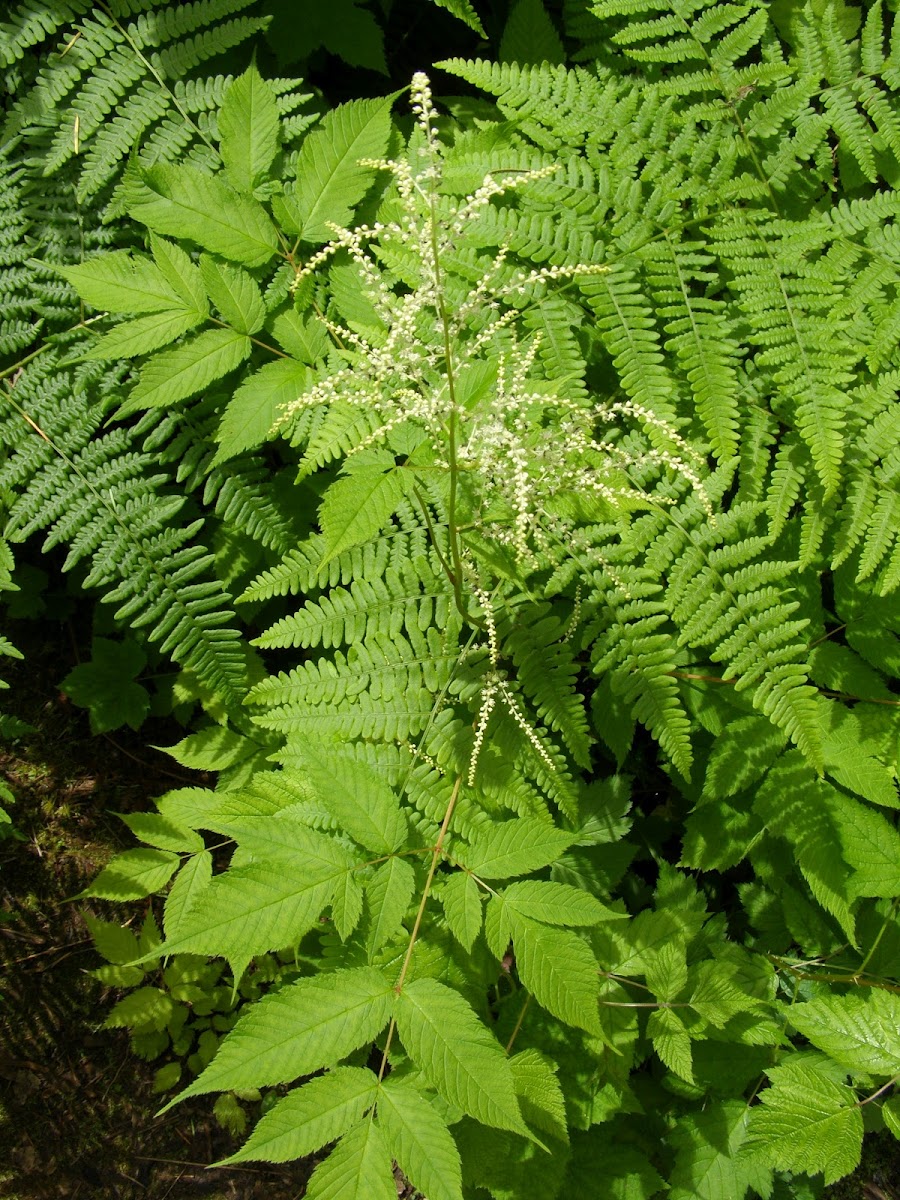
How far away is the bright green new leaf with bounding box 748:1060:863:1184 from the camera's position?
2.79 meters

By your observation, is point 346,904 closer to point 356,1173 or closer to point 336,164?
point 356,1173

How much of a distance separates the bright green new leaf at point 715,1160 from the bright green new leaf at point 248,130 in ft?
12.6

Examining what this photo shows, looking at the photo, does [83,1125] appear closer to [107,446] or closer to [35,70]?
[107,446]

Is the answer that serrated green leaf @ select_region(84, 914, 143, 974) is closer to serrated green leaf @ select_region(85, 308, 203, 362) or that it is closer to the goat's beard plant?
the goat's beard plant

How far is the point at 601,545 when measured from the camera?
302cm

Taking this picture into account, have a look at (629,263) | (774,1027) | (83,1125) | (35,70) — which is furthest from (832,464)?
(83,1125)

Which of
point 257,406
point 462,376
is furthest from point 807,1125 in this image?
A: point 257,406

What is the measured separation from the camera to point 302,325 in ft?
9.43

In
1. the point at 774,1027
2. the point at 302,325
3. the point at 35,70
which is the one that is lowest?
the point at 774,1027

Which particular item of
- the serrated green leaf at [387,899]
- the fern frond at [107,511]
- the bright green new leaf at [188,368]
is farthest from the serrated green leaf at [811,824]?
the bright green new leaf at [188,368]

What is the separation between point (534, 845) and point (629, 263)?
6.64 feet

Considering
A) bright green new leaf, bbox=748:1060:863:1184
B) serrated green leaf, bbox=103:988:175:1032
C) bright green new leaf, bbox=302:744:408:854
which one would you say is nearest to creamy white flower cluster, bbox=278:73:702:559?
bright green new leaf, bbox=302:744:408:854

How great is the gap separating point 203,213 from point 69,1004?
3607 mm

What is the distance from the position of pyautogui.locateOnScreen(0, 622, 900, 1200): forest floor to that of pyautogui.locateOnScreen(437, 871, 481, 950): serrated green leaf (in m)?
2.25
